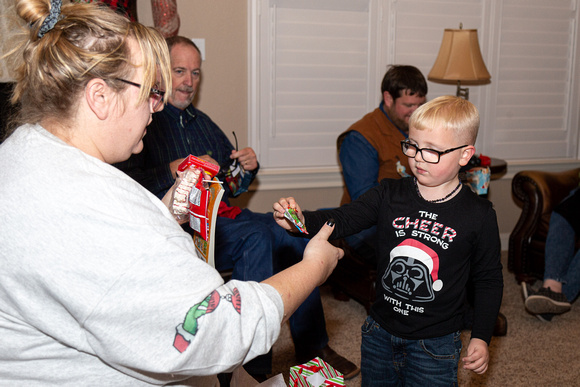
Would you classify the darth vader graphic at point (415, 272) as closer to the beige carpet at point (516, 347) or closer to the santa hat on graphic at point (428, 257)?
the santa hat on graphic at point (428, 257)

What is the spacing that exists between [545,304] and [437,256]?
1.74 m

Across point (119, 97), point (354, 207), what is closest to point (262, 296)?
point (119, 97)

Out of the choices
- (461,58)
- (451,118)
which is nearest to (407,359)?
(451,118)

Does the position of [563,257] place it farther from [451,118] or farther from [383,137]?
[451,118]

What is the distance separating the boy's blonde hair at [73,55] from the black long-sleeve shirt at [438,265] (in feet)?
2.41

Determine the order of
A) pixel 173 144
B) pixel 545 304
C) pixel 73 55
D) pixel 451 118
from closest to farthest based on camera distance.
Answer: pixel 73 55 < pixel 451 118 < pixel 173 144 < pixel 545 304

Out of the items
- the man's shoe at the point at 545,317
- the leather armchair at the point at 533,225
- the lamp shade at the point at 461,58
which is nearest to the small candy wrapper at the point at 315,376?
the man's shoe at the point at 545,317

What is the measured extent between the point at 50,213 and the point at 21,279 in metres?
0.12

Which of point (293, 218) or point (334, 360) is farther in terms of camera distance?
point (334, 360)

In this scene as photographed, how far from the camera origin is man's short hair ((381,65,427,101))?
9.70ft

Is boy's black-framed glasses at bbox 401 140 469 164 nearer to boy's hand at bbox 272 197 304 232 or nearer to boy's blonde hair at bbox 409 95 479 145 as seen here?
boy's blonde hair at bbox 409 95 479 145

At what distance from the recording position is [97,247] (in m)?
0.84

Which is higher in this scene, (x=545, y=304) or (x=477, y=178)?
(x=477, y=178)

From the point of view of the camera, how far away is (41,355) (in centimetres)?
93
